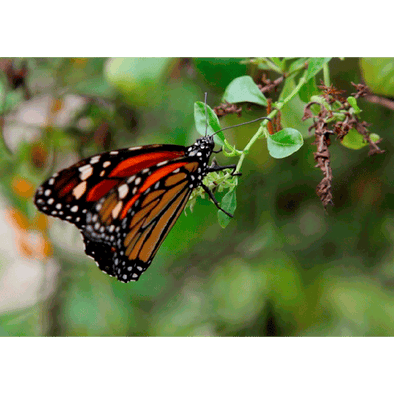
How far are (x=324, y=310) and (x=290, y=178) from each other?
0.52m

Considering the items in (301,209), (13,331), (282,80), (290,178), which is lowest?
(13,331)

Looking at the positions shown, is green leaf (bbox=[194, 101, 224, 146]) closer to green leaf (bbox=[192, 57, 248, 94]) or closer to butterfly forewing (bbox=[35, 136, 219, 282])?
butterfly forewing (bbox=[35, 136, 219, 282])

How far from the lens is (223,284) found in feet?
5.17

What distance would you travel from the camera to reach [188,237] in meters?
1.53

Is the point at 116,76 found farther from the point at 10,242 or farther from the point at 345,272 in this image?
the point at 345,272

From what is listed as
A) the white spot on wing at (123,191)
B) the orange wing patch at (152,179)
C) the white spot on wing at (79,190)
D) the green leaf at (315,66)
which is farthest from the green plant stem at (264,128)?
the white spot on wing at (79,190)

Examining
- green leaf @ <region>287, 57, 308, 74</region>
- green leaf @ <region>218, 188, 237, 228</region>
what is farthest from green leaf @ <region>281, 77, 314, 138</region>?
green leaf @ <region>218, 188, 237, 228</region>

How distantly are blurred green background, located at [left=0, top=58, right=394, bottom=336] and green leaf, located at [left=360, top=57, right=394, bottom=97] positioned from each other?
0.20m

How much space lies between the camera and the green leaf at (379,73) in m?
1.07

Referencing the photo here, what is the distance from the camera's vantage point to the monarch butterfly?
860 millimetres

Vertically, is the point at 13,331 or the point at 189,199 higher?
the point at 189,199

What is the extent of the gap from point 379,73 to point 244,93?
402mm

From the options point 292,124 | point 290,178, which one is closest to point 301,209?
point 290,178

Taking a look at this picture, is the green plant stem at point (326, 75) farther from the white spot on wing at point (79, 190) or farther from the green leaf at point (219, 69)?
the white spot on wing at point (79, 190)
